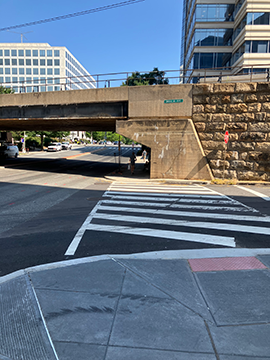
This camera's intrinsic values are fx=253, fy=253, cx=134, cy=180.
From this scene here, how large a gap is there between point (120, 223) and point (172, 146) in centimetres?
1032

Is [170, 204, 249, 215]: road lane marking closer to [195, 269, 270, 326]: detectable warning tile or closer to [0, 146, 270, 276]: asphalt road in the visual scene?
[0, 146, 270, 276]: asphalt road

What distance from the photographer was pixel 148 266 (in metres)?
4.59

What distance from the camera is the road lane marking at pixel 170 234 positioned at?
19.3 ft

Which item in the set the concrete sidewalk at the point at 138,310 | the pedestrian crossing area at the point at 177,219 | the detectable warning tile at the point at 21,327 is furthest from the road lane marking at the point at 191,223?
the detectable warning tile at the point at 21,327

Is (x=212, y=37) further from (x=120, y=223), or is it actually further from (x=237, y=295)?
(x=237, y=295)

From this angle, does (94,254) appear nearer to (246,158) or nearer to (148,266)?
(148,266)

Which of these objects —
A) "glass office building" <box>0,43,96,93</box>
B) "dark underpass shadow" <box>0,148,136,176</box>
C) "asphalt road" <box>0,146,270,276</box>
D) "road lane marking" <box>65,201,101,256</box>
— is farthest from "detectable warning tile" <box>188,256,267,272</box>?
"glass office building" <box>0,43,96,93</box>

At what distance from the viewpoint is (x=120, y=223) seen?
725cm

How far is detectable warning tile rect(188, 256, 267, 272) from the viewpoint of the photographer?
4.50m

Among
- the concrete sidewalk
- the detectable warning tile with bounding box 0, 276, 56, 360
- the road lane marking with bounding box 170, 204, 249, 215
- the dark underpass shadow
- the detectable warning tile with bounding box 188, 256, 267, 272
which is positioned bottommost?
the detectable warning tile with bounding box 0, 276, 56, 360

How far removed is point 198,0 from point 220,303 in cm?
4561

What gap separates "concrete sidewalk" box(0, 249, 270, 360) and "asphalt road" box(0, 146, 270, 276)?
759 millimetres

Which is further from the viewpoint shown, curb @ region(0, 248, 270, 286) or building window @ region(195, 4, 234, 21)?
building window @ region(195, 4, 234, 21)

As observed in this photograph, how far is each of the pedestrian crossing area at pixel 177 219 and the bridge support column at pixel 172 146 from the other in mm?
5312
